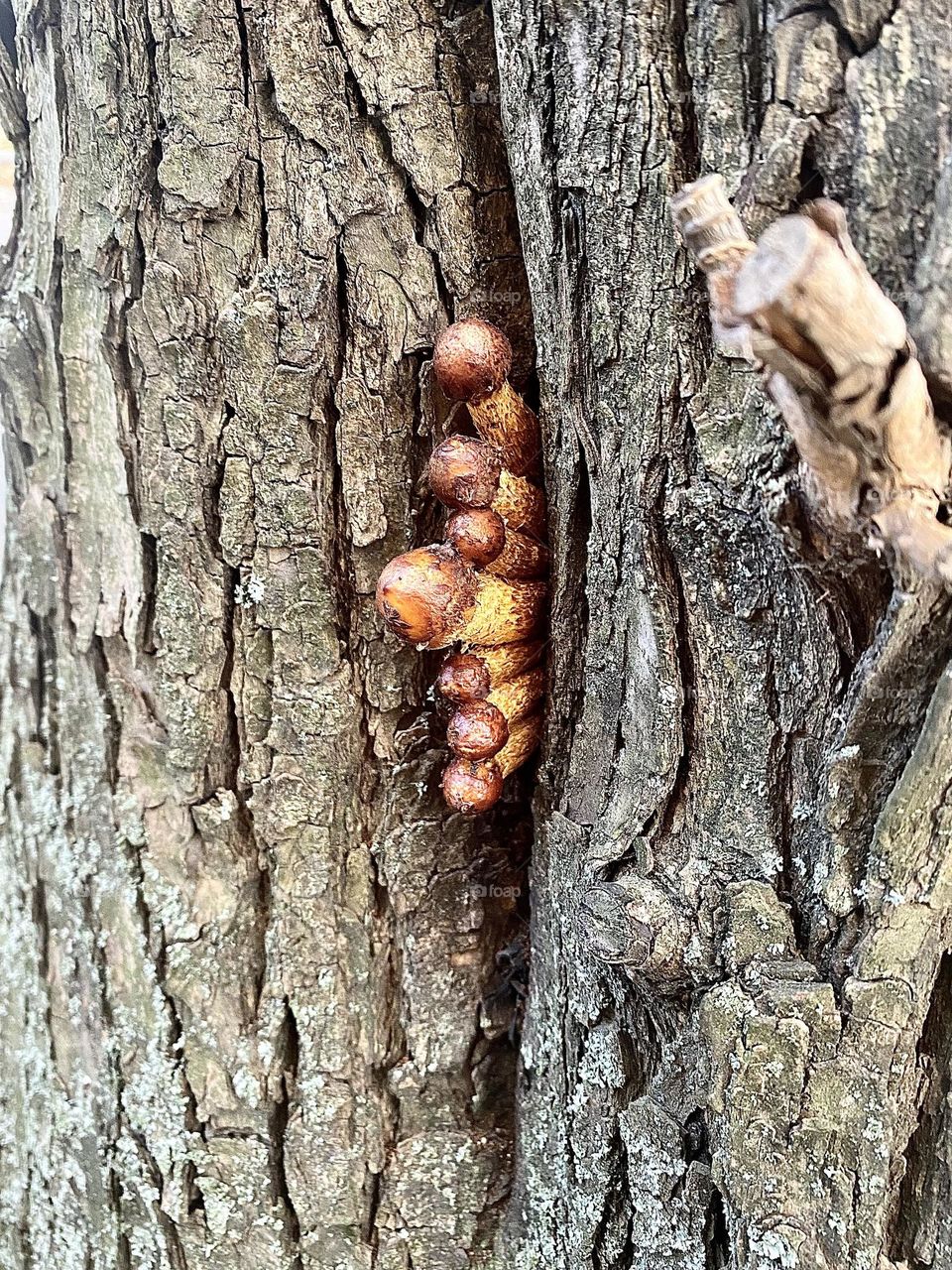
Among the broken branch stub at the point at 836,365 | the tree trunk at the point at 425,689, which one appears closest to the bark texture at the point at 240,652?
the tree trunk at the point at 425,689

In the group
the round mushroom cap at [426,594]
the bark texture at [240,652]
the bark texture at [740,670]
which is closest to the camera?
the bark texture at [740,670]

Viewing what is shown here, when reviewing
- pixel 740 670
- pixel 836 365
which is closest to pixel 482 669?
pixel 740 670

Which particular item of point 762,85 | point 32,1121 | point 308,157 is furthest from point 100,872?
point 762,85

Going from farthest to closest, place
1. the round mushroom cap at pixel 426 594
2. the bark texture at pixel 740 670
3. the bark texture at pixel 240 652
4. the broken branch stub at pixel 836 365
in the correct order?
the bark texture at pixel 240 652, the round mushroom cap at pixel 426 594, the bark texture at pixel 740 670, the broken branch stub at pixel 836 365

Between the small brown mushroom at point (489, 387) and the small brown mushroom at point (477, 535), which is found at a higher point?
the small brown mushroom at point (489, 387)

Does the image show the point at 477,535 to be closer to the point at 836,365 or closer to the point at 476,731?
the point at 476,731

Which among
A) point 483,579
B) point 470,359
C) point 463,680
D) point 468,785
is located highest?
point 470,359

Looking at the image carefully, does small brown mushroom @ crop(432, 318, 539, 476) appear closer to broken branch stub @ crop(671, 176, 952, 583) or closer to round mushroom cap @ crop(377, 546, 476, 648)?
round mushroom cap @ crop(377, 546, 476, 648)

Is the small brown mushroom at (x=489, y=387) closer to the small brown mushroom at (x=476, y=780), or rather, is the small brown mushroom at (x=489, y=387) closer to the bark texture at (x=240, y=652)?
the bark texture at (x=240, y=652)
